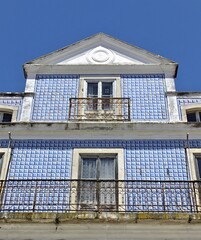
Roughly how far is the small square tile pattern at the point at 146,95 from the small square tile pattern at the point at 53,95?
5.60 feet

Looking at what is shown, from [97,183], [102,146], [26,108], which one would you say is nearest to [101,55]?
[26,108]

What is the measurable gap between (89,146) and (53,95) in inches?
95.9

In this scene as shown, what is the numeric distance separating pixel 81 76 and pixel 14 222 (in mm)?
6002

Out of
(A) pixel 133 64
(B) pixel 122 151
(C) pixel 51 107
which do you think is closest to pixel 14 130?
(C) pixel 51 107

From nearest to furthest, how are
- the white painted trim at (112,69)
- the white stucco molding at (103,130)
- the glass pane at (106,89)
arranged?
the white stucco molding at (103,130) < the glass pane at (106,89) < the white painted trim at (112,69)

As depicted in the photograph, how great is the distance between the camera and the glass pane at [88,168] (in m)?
11.6

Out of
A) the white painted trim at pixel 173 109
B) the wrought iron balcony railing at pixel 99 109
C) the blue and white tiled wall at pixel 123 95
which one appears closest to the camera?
the white painted trim at pixel 173 109

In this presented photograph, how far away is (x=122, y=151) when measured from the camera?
1195cm

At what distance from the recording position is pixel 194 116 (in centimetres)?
1308

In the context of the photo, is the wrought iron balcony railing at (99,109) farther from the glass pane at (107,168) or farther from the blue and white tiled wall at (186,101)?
the blue and white tiled wall at (186,101)

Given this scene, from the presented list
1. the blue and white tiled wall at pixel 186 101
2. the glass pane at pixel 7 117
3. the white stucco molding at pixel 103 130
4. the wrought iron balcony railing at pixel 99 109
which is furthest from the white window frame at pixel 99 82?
the glass pane at pixel 7 117

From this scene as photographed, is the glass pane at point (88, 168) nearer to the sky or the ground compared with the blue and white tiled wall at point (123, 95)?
nearer to the ground

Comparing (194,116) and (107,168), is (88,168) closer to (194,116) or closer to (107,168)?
(107,168)

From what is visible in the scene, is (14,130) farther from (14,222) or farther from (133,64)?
(133,64)
